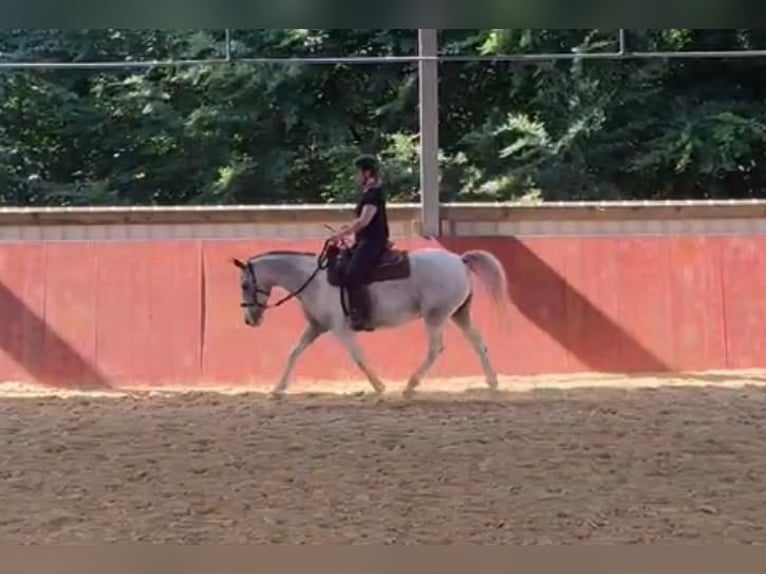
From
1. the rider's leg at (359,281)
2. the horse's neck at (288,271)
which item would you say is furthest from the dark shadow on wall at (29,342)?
the rider's leg at (359,281)

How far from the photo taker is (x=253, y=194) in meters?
14.0

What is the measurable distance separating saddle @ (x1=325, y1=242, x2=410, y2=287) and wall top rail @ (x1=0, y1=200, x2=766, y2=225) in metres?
1.34

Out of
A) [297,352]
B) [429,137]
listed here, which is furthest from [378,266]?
[429,137]

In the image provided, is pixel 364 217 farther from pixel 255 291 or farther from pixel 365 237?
pixel 255 291

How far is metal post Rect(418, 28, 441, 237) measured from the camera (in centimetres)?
A: 914

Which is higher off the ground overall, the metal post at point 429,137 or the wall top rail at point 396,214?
the metal post at point 429,137

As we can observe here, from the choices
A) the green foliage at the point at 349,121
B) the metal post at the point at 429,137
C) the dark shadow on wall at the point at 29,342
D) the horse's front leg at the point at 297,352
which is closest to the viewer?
the horse's front leg at the point at 297,352

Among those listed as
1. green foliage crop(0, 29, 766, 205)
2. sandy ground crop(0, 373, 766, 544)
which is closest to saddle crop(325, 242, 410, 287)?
sandy ground crop(0, 373, 766, 544)

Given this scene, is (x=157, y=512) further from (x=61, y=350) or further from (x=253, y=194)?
(x=253, y=194)

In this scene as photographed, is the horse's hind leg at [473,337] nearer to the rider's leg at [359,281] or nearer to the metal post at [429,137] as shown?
the rider's leg at [359,281]

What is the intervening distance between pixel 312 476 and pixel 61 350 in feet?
13.8

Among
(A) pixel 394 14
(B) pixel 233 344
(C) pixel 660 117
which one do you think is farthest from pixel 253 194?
(A) pixel 394 14

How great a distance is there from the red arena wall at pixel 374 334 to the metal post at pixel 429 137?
331 millimetres

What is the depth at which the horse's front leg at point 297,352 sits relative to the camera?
805 centimetres
